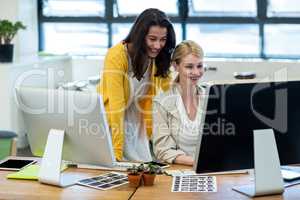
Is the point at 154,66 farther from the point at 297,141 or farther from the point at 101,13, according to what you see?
the point at 101,13

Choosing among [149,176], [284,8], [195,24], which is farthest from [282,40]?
[149,176]

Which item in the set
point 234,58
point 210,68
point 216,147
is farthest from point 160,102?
point 234,58

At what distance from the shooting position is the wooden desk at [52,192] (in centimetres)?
228

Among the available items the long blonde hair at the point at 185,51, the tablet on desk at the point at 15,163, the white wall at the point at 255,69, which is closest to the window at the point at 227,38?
the white wall at the point at 255,69

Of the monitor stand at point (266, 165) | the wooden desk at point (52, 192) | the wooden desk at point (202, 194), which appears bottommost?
the wooden desk at point (52, 192)

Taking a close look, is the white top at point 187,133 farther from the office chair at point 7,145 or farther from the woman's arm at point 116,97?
the office chair at point 7,145

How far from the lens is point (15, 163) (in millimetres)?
2826

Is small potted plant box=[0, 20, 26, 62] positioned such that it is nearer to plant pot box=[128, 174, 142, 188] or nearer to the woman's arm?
the woman's arm

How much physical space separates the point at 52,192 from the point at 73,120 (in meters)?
0.33

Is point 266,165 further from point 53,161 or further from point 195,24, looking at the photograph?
point 195,24

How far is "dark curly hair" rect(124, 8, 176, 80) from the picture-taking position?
3.04 m

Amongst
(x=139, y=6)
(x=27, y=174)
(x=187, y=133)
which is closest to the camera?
(x=27, y=174)

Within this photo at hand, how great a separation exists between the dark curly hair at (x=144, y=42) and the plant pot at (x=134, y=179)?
926mm

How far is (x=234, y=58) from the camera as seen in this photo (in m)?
6.15
